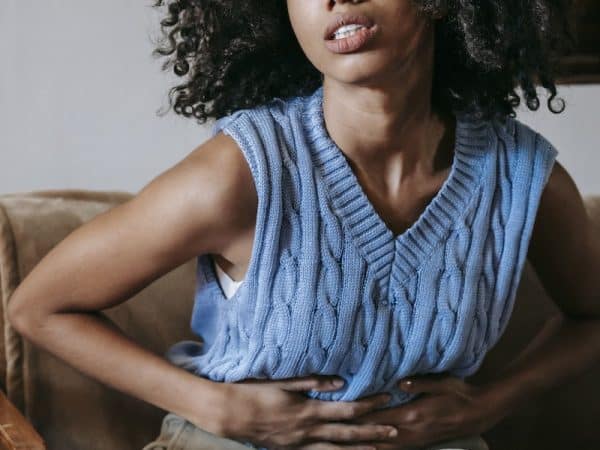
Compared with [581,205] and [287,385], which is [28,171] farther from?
[581,205]

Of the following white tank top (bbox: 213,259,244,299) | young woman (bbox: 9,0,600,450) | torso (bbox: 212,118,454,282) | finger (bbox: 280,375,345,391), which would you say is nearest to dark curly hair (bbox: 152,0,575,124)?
young woman (bbox: 9,0,600,450)

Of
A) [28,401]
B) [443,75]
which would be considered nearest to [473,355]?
[443,75]

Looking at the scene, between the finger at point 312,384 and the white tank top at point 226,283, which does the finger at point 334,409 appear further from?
the white tank top at point 226,283

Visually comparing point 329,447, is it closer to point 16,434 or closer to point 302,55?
point 16,434

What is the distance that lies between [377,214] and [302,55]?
256 millimetres

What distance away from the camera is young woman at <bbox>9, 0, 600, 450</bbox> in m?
1.07

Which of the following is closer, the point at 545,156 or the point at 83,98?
the point at 545,156

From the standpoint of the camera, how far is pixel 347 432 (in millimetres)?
1145

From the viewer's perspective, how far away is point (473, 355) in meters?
1.20

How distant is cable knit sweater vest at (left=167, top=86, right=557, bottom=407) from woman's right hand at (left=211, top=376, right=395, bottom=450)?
0.02m

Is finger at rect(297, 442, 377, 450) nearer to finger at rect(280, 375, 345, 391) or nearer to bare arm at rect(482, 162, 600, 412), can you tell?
finger at rect(280, 375, 345, 391)

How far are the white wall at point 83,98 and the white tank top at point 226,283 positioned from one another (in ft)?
1.83

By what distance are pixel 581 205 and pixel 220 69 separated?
53 centimetres

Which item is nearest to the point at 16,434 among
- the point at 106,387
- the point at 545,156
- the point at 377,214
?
the point at 106,387
